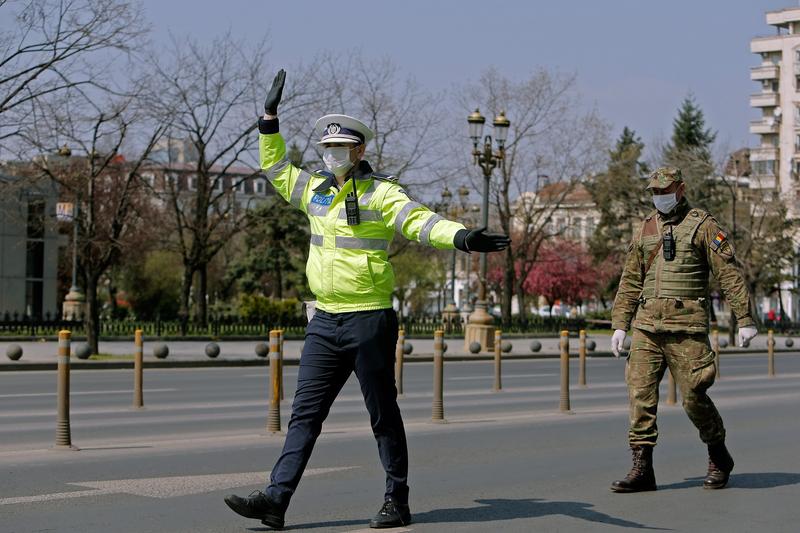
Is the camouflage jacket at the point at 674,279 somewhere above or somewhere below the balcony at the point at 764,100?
below

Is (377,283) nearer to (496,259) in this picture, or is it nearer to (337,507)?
(337,507)

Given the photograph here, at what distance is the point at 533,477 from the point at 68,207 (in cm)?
4793

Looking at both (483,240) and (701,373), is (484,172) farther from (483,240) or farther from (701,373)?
(483,240)

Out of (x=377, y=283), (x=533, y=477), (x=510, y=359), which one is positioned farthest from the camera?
(x=510, y=359)

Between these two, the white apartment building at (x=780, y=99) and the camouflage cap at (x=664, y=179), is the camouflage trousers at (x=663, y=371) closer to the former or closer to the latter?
the camouflage cap at (x=664, y=179)

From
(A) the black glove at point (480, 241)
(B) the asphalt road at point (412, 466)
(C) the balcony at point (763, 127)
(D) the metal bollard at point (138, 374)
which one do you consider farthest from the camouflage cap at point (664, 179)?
(C) the balcony at point (763, 127)

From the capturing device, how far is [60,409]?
33.8 ft

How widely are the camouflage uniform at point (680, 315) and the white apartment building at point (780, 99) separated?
93.3 metres

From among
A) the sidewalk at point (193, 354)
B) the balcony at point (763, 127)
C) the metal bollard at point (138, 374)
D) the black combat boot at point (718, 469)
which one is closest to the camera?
the black combat boot at point (718, 469)

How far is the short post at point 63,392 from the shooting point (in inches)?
406

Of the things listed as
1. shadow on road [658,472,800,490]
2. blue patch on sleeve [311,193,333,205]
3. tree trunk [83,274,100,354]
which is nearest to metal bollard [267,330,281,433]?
shadow on road [658,472,800,490]

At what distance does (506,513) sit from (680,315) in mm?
1734

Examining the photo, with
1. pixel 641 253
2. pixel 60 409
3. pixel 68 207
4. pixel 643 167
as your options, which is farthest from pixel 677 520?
pixel 643 167

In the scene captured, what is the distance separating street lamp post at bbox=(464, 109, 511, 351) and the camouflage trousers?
24570 mm
